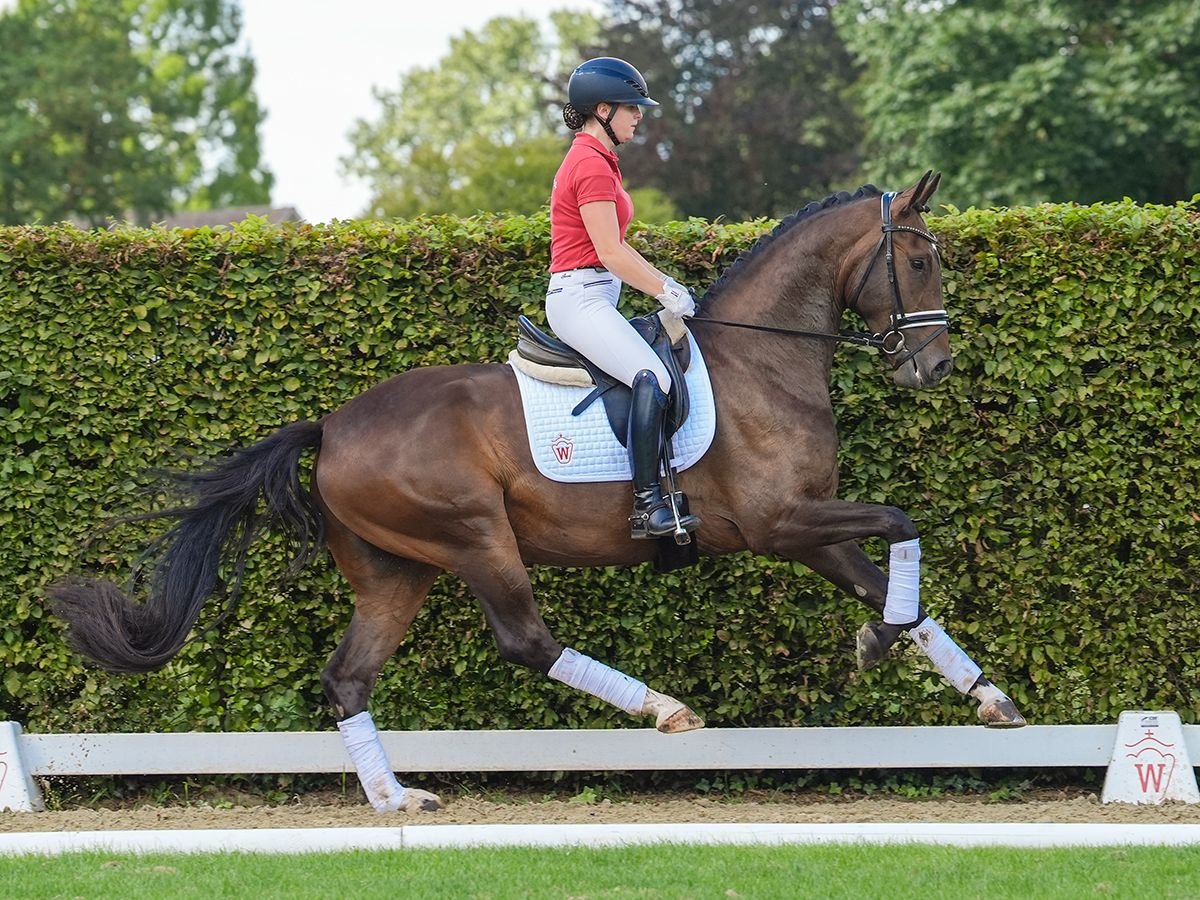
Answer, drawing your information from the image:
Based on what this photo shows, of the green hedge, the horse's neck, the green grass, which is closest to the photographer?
the green grass

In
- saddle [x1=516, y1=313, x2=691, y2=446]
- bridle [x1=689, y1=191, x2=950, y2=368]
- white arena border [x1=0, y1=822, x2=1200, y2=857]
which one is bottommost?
white arena border [x1=0, y1=822, x2=1200, y2=857]

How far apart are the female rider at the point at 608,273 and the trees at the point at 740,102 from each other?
1178 inches

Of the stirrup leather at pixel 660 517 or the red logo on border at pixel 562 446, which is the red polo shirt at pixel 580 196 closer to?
the red logo on border at pixel 562 446

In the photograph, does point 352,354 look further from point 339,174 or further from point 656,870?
point 339,174

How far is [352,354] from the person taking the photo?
282 inches

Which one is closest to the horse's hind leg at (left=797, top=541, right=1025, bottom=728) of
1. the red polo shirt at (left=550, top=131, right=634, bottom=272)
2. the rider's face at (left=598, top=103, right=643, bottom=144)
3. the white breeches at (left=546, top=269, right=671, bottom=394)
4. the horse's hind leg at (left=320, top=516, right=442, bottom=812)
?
the white breeches at (left=546, top=269, right=671, bottom=394)

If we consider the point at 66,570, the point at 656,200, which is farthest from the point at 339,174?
the point at 66,570

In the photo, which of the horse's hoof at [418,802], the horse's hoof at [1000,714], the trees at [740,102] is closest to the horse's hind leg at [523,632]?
the horse's hoof at [418,802]

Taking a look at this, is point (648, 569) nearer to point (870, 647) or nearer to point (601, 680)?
point (601, 680)

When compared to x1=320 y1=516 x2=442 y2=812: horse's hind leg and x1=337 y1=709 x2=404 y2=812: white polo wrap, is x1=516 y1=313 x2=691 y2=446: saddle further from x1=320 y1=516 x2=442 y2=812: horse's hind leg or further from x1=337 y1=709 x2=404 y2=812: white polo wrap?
x1=337 y1=709 x2=404 y2=812: white polo wrap

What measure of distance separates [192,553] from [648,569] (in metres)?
2.31

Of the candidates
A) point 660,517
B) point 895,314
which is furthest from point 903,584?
point 895,314

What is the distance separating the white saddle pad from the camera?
19.6ft

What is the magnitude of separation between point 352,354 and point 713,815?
2.99 metres
